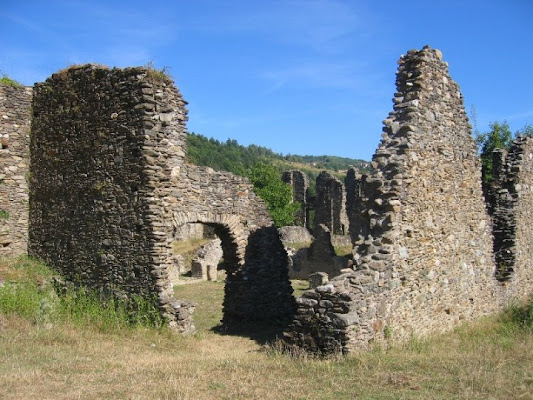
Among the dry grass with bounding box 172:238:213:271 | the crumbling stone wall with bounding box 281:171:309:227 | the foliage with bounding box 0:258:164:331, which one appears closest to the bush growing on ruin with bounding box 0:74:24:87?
→ the foliage with bounding box 0:258:164:331

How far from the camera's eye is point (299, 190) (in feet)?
169

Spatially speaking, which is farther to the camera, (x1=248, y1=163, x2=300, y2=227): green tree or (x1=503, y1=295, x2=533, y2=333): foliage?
(x1=248, y1=163, x2=300, y2=227): green tree

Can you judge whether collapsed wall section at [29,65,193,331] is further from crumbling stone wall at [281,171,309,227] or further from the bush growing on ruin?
crumbling stone wall at [281,171,309,227]

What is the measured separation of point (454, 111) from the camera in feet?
39.1

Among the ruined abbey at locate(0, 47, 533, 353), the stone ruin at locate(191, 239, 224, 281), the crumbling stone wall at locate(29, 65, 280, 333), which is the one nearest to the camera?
the ruined abbey at locate(0, 47, 533, 353)

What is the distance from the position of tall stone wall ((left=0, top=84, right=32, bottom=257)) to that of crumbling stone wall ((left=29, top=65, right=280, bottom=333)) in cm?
27

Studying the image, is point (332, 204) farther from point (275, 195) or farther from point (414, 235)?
point (414, 235)

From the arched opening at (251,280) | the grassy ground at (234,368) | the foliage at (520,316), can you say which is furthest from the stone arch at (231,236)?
the foliage at (520,316)

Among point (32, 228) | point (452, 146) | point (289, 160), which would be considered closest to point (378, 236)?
point (452, 146)

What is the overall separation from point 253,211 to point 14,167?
6134 millimetres

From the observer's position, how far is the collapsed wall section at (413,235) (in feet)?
29.5

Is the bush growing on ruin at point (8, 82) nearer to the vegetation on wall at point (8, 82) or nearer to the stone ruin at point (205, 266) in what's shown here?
the vegetation on wall at point (8, 82)

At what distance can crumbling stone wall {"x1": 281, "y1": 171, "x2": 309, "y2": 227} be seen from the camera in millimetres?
50375

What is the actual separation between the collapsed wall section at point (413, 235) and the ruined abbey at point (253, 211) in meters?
0.03
